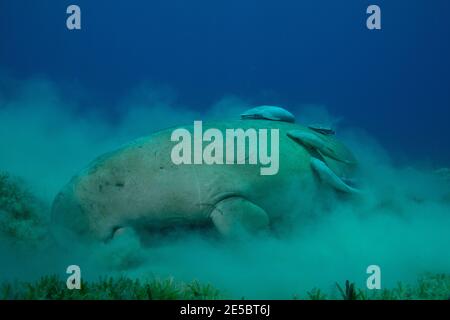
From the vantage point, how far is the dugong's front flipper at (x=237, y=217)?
13.9ft

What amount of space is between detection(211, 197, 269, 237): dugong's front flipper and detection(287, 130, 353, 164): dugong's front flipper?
1218 millimetres

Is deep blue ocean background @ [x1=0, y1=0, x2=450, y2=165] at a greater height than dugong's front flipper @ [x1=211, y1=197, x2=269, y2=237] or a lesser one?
greater

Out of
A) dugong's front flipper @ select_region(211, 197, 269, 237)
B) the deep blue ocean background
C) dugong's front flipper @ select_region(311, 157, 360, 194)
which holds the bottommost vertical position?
dugong's front flipper @ select_region(211, 197, 269, 237)

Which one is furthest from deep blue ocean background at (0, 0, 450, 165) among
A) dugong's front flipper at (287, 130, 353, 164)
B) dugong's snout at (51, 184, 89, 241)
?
dugong's snout at (51, 184, 89, 241)

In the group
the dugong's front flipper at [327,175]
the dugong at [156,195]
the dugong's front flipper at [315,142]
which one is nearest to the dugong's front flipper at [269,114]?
the dugong's front flipper at [315,142]

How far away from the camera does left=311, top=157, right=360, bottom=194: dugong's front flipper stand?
488 cm

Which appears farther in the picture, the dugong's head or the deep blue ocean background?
the deep blue ocean background

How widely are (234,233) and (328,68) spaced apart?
4402 cm

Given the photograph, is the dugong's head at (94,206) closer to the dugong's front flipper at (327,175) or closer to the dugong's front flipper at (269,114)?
the dugong's front flipper at (269,114)

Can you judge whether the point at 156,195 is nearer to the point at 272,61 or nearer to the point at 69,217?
the point at 69,217

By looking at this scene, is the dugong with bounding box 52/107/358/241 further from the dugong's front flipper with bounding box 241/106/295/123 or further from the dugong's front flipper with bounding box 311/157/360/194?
the dugong's front flipper with bounding box 241/106/295/123

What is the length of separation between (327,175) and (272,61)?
4342 centimetres

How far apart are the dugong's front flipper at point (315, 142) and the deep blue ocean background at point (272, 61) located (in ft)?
63.6
